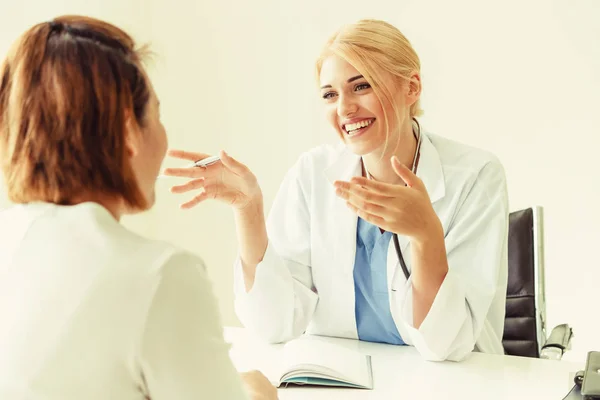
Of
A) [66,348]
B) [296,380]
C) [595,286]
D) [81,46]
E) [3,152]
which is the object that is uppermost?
[81,46]

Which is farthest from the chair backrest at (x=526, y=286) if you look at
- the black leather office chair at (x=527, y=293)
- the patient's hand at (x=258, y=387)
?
the patient's hand at (x=258, y=387)

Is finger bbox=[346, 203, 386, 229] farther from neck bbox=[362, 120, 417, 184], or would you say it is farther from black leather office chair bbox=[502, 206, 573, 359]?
black leather office chair bbox=[502, 206, 573, 359]

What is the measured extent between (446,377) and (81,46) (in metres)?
1.02

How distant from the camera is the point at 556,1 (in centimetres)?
293

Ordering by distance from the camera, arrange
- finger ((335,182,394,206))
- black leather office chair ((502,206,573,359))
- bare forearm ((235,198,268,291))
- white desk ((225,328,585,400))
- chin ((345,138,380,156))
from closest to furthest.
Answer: white desk ((225,328,585,400)) → finger ((335,182,394,206)) → bare forearm ((235,198,268,291)) → chin ((345,138,380,156)) → black leather office chair ((502,206,573,359))

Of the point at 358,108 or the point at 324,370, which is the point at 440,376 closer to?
the point at 324,370

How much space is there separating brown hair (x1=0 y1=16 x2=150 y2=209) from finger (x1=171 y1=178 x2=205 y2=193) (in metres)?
0.75

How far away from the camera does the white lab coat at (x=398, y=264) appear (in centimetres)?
159

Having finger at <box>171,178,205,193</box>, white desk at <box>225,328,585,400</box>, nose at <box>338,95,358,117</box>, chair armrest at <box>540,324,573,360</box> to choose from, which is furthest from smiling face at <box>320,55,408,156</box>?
chair armrest at <box>540,324,573,360</box>

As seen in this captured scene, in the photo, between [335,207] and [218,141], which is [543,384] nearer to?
[335,207]

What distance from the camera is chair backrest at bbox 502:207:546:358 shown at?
2.01 meters

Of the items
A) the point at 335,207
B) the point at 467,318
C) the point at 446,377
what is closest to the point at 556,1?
the point at 335,207

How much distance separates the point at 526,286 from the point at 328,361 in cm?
86

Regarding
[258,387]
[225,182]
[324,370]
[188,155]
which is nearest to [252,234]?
[225,182]
